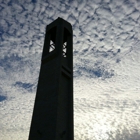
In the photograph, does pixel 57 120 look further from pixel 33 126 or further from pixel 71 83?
pixel 71 83

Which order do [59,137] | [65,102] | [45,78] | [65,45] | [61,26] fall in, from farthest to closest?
[65,45]
[61,26]
[45,78]
[65,102]
[59,137]

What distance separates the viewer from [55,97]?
20.7 metres

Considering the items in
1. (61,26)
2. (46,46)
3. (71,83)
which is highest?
(61,26)

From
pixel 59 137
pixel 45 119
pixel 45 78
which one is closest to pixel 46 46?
pixel 45 78

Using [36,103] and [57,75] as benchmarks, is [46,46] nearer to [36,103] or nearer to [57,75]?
[57,75]

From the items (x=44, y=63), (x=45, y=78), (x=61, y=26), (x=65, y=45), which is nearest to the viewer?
(x=45, y=78)

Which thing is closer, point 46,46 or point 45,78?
point 45,78

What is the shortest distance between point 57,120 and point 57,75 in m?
5.57

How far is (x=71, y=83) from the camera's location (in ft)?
78.8

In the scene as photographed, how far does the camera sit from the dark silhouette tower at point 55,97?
1928 cm

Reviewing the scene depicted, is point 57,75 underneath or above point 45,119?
above

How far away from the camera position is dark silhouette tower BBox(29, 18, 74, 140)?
63.3 feet

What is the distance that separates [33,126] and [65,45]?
13.5 meters

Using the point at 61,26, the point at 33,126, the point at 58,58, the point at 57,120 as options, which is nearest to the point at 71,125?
the point at 57,120
